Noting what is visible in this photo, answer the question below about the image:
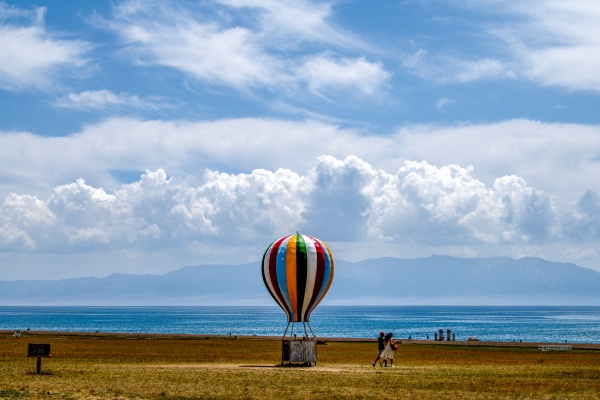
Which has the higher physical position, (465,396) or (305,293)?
(305,293)

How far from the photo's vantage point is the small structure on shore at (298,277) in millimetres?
42156

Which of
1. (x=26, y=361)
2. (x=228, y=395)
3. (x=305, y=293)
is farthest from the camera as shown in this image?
(x=305, y=293)

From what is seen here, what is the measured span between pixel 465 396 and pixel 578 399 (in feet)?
11.4

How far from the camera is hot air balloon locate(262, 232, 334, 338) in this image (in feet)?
141

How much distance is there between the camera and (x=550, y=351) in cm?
6450

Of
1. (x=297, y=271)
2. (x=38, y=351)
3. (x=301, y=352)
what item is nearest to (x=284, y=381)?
(x=38, y=351)

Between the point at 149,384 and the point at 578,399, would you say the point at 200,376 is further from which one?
the point at 578,399

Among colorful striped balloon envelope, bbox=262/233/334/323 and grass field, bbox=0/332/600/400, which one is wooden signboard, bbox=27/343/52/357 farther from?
colorful striped balloon envelope, bbox=262/233/334/323

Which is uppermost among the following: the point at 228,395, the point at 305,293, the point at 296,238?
the point at 296,238

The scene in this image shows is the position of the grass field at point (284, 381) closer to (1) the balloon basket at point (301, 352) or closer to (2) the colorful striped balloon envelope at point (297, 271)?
(1) the balloon basket at point (301, 352)

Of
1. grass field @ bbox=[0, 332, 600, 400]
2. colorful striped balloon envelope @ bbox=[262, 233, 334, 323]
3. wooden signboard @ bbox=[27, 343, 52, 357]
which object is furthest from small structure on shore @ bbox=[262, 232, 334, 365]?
wooden signboard @ bbox=[27, 343, 52, 357]

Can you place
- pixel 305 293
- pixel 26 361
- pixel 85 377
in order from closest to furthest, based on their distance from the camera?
1. pixel 85 377
2. pixel 26 361
3. pixel 305 293

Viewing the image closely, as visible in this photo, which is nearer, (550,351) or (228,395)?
(228,395)

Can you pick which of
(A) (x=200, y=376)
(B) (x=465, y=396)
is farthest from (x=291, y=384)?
(B) (x=465, y=396)
